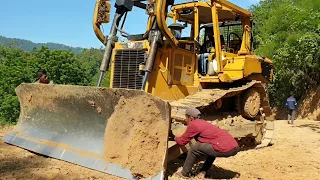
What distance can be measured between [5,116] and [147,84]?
30258mm

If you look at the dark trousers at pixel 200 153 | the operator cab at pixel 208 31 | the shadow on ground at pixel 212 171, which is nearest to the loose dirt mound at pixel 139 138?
the dark trousers at pixel 200 153

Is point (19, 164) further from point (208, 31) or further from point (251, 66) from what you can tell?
point (251, 66)

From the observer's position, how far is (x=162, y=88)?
7.32 meters

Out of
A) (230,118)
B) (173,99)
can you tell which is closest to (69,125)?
(173,99)

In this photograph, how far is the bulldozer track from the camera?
6610 millimetres

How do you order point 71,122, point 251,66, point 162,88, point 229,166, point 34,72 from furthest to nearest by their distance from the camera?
point 34,72 < point 251,66 < point 162,88 < point 229,166 < point 71,122

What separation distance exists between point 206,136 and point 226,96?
268 cm

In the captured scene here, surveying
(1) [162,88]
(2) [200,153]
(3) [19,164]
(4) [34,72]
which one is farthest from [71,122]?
(4) [34,72]

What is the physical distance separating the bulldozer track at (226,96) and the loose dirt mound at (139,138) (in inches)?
50.9

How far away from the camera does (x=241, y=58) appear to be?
827cm

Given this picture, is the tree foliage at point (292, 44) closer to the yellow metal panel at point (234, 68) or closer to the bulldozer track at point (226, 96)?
the bulldozer track at point (226, 96)

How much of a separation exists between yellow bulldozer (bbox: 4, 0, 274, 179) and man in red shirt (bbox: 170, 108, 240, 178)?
33cm

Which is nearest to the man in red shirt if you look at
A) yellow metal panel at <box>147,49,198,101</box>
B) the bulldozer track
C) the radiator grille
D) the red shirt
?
the red shirt

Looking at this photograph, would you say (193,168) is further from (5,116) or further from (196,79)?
(5,116)
